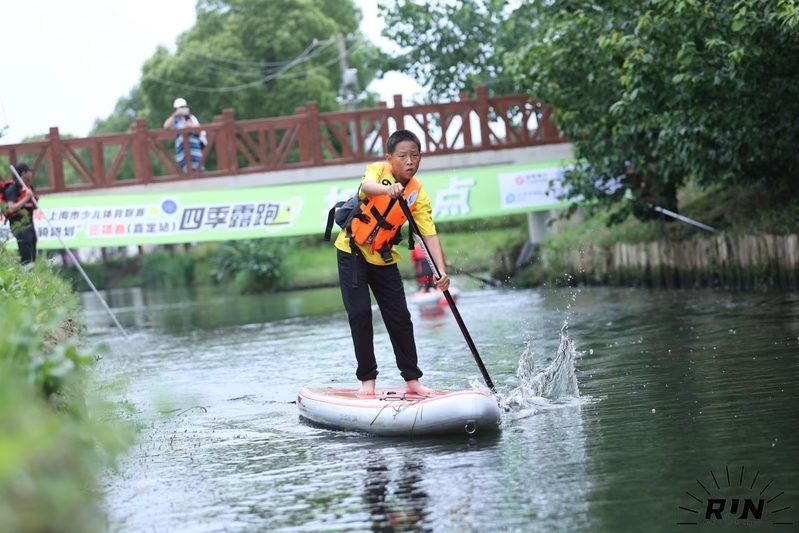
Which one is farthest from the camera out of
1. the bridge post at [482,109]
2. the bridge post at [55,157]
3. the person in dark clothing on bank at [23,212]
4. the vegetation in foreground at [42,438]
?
the bridge post at [482,109]

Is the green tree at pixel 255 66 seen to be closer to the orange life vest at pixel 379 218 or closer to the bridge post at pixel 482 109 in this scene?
the bridge post at pixel 482 109

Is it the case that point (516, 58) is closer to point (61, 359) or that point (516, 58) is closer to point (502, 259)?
point (502, 259)

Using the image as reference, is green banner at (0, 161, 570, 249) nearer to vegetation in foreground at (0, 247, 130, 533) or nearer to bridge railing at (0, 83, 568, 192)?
bridge railing at (0, 83, 568, 192)

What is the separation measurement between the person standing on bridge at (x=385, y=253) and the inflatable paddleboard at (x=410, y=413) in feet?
0.99

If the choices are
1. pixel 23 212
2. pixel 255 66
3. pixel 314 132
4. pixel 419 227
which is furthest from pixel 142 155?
pixel 255 66

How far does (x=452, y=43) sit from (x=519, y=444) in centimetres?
2631

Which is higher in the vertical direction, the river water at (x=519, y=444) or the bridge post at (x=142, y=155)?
the bridge post at (x=142, y=155)

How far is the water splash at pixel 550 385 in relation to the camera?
27.8 feet

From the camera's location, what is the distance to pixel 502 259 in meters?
28.0

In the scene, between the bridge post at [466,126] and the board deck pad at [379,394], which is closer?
the board deck pad at [379,394]

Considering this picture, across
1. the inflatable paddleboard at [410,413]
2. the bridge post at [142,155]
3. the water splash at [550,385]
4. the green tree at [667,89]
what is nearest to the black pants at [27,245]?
the green tree at [667,89]

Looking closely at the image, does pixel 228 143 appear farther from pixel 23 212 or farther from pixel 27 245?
pixel 23 212

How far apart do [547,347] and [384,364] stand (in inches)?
67.5

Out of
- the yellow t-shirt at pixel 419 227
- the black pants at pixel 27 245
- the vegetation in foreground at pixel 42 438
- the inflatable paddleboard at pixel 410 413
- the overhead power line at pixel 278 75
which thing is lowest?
the inflatable paddleboard at pixel 410 413
